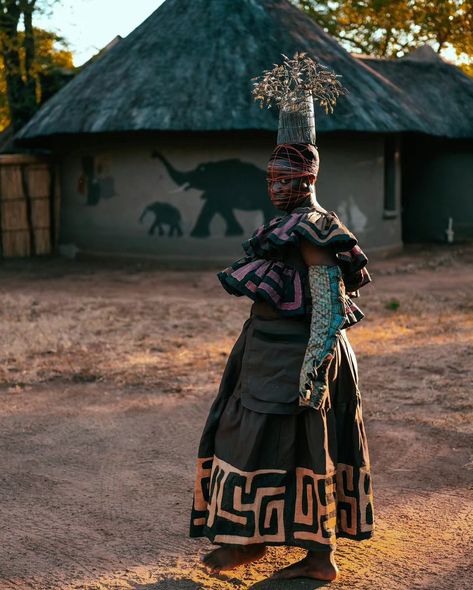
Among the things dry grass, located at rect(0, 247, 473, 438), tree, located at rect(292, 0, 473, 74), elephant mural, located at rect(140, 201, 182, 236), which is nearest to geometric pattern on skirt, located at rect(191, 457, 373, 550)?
dry grass, located at rect(0, 247, 473, 438)

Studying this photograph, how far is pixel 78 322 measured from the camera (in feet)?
28.0

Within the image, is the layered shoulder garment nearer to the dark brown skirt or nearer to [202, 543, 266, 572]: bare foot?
the dark brown skirt

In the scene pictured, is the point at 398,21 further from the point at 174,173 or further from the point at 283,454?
the point at 283,454

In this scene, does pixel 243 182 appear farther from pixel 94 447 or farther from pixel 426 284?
pixel 94 447

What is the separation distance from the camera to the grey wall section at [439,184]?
16656 mm

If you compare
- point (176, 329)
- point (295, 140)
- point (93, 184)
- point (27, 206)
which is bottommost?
point (176, 329)

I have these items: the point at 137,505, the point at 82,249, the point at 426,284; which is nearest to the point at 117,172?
the point at 82,249

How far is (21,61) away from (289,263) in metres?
15.7

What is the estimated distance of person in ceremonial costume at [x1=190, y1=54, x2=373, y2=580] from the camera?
2863 millimetres

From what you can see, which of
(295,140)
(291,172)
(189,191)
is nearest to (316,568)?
(291,172)

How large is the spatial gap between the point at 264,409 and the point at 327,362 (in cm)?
28

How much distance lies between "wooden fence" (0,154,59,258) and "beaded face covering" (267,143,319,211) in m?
11.6

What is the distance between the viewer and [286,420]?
2.95m

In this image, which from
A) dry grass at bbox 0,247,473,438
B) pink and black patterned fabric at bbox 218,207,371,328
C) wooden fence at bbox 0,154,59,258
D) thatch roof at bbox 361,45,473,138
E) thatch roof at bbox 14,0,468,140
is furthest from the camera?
thatch roof at bbox 361,45,473,138
